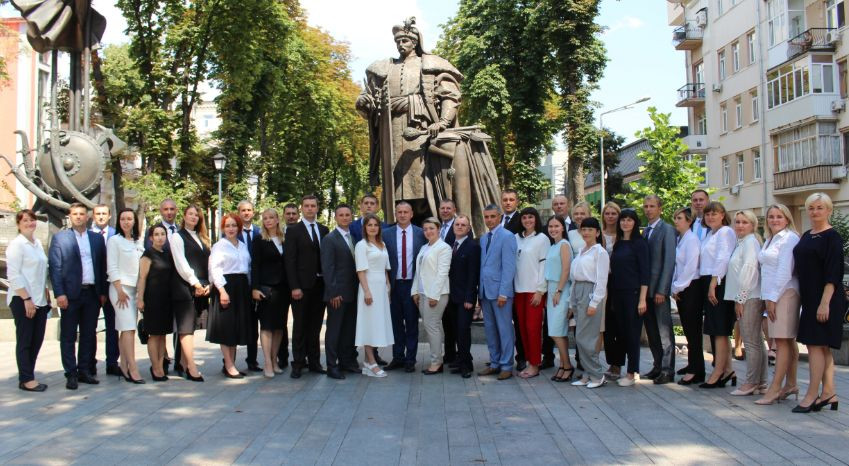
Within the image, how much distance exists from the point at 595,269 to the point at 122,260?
5191 millimetres

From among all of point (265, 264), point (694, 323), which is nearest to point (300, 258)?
point (265, 264)

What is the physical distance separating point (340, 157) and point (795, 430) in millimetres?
39241

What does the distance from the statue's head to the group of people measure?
2832mm

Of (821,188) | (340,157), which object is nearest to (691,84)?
(821,188)

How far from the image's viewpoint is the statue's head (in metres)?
11.2

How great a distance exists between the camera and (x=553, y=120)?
32.8m

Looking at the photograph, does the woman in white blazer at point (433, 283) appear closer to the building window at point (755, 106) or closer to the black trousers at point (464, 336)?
the black trousers at point (464, 336)

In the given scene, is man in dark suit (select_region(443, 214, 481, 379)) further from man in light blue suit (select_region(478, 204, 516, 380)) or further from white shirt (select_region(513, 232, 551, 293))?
white shirt (select_region(513, 232, 551, 293))

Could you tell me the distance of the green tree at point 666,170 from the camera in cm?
2598

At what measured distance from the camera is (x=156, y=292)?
877 cm

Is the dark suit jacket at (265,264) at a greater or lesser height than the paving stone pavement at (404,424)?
greater

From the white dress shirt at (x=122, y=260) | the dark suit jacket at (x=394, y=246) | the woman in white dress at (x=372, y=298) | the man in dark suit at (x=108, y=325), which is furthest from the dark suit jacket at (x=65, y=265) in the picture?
the dark suit jacket at (x=394, y=246)

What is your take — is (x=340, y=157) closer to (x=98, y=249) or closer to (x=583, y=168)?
(x=583, y=168)

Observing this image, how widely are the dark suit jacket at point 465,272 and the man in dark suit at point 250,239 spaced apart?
91.7 inches
